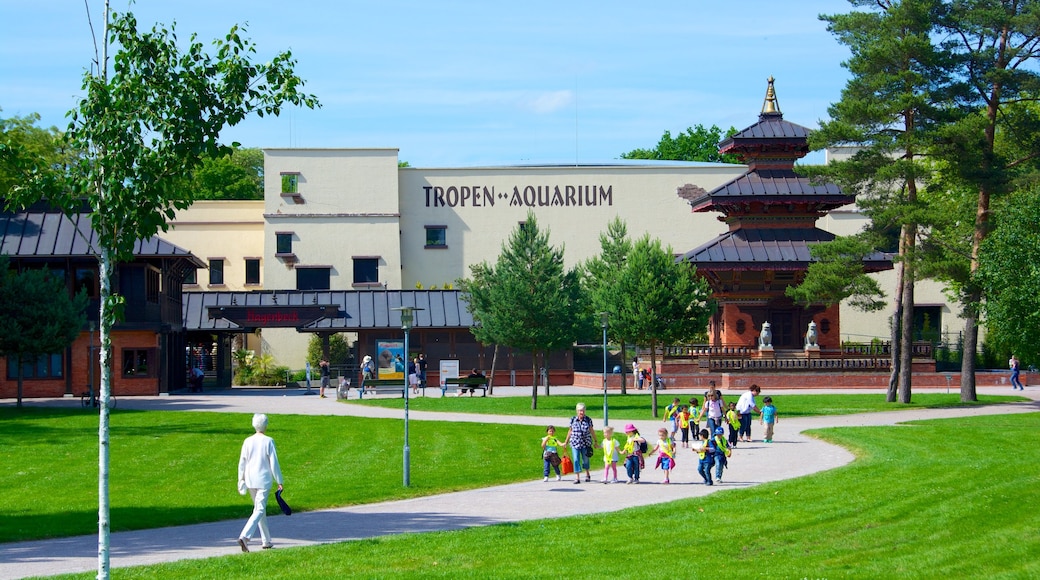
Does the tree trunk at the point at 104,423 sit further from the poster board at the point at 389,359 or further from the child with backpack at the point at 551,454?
the poster board at the point at 389,359

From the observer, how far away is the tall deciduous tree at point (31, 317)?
1625 inches

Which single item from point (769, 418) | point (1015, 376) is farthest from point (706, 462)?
point (1015, 376)

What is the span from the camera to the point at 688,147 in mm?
107000

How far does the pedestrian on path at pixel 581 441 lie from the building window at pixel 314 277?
4747cm

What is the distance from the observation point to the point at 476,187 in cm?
7131

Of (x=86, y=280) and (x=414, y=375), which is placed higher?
(x=86, y=280)

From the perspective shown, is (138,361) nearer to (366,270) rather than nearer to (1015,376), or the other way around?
(366,270)

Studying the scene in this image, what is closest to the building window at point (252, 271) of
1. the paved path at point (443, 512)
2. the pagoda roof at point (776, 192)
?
the pagoda roof at point (776, 192)

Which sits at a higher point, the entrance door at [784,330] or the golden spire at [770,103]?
the golden spire at [770,103]

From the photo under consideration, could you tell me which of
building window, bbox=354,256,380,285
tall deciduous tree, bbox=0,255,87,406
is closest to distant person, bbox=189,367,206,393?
tall deciduous tree, bbox=0,255,87,406

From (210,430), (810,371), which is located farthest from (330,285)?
(210,430)

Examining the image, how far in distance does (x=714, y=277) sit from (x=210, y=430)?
97.9ft

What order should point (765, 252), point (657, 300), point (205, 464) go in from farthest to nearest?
point (765, 252) < point (657, 300) < point (205, 464)

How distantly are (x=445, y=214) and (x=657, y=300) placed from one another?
34.2 meters
